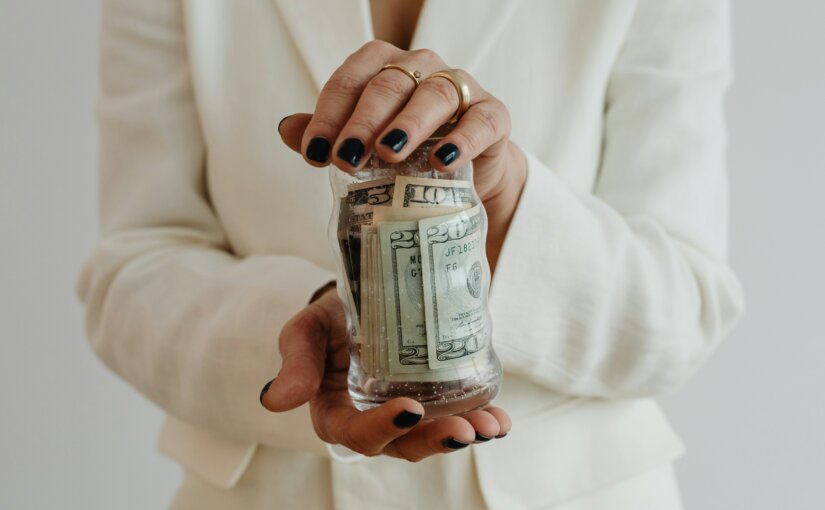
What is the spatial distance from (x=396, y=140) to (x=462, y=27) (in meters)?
0.35

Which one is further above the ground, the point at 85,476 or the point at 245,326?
the point at 245,326

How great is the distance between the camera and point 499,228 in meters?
0.71

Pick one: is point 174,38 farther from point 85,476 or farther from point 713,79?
point 85,476

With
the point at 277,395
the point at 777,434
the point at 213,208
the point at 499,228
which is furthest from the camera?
the point at 777,434

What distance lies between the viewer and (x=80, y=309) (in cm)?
150

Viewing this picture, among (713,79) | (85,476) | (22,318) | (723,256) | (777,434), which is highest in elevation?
(713,79)

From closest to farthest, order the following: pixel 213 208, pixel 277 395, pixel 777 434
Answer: pixel 277 395 → pixel 213 208 → pixel 777 434

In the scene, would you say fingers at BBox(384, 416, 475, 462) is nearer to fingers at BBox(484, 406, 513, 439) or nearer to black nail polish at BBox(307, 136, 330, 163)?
fingers at BBox(484, 406, 513, 439)

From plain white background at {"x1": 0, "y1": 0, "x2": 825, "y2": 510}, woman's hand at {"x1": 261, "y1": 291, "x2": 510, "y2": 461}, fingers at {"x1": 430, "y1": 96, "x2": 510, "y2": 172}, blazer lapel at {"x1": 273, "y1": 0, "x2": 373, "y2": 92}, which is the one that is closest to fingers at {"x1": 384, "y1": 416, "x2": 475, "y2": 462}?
woman's hand at {"x1": 261, "y1": 291, "x2": 510, "y2": 461}


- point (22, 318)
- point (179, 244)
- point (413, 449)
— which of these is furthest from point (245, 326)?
point (22, 318)

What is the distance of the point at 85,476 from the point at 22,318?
27cm

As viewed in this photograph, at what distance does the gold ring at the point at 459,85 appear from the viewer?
0.52 metres

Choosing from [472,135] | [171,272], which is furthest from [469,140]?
[171,272]

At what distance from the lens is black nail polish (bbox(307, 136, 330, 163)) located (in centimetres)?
51
